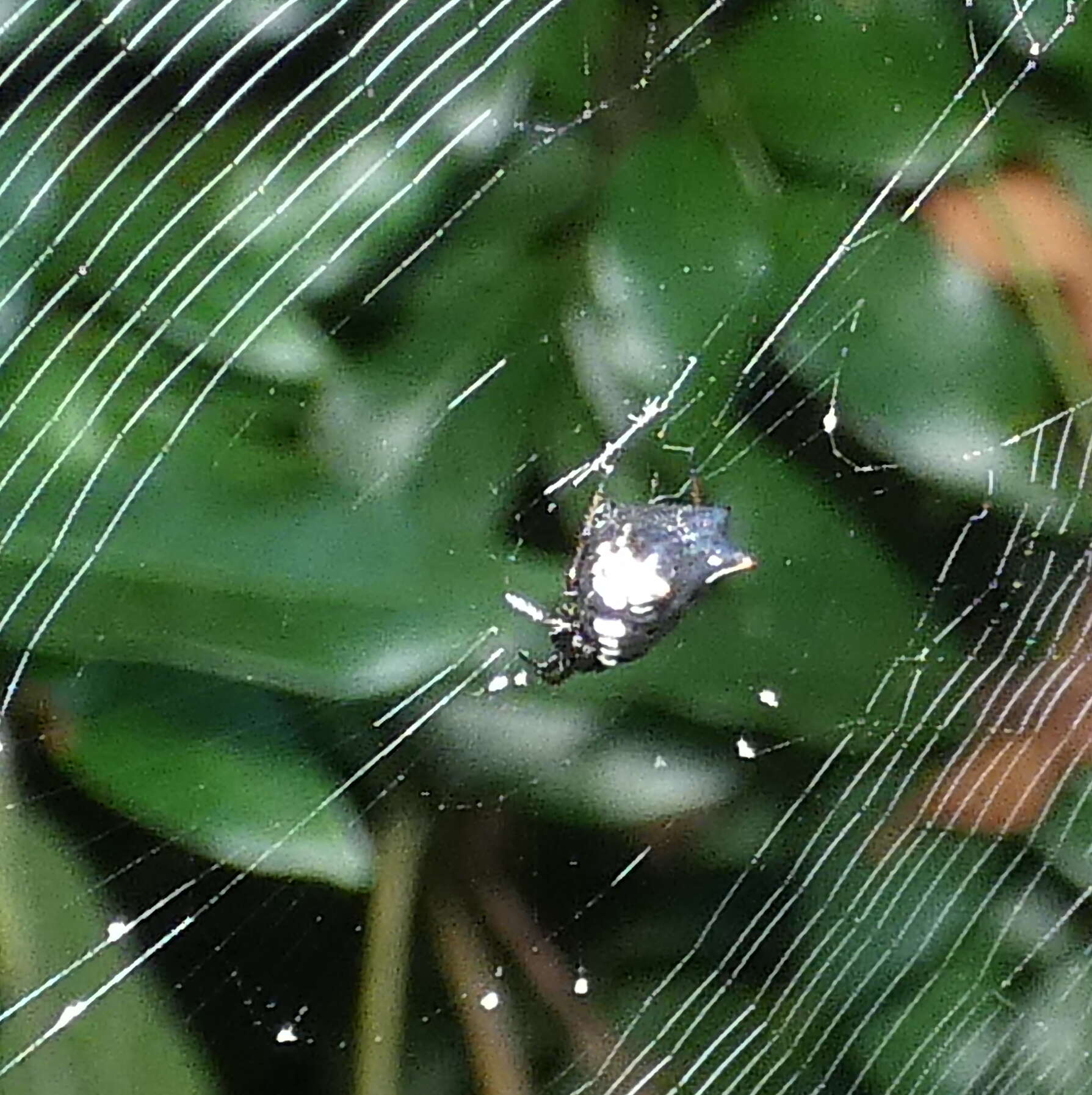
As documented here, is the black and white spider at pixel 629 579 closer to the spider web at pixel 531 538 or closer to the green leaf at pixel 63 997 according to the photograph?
the spider web at pixel 531 538

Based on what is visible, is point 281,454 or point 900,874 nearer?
point 281,454

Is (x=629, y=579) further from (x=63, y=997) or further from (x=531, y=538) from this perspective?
(x=63, y=997)

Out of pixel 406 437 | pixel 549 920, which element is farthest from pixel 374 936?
pixel 406 437

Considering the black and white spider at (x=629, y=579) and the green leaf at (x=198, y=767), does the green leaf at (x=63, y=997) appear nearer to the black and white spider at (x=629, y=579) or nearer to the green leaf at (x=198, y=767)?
the green leaf at (x=198, y=767)

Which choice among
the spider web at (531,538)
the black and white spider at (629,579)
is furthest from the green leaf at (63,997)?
the black and white spider at (629,579)

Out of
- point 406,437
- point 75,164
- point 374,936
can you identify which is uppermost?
point 75,164

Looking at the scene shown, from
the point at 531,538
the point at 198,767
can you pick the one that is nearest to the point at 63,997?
the point at 198,767

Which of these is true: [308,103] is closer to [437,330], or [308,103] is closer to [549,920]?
[437,330]
